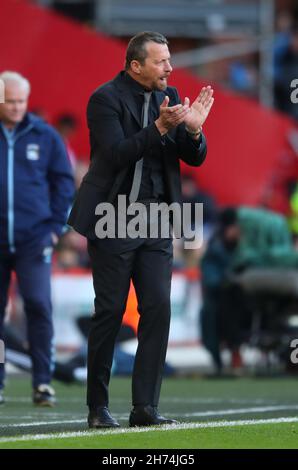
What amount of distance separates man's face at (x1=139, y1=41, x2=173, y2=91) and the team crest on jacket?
266cm

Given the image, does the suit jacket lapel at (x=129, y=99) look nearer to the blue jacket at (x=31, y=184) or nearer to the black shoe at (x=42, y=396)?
the blue jacket at (x=31, y=184)

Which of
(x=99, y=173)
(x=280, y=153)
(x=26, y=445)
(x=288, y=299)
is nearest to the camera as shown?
(x=26, y=445)

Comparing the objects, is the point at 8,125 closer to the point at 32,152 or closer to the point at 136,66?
the point at 32,152

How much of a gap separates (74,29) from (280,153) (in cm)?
420

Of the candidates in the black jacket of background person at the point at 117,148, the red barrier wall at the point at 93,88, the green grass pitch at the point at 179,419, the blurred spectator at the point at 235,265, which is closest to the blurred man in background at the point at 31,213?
the green grass pitch at the point at 179,419

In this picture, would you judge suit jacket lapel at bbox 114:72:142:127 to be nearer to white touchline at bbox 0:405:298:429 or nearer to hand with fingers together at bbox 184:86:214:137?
hand with fingers together at bbox 184:86:214:137

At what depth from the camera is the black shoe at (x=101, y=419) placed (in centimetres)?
784

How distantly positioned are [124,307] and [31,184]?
272 cm

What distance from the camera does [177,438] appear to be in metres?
7.15

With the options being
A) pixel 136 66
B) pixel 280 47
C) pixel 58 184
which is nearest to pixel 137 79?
pixel 136 66

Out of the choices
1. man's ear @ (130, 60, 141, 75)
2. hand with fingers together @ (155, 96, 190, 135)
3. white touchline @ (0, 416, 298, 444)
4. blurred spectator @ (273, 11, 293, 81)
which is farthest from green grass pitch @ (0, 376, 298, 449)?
blurred spectator @ (273, 11, 293, 81)

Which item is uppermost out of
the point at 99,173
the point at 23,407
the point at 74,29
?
the point at 74,29
